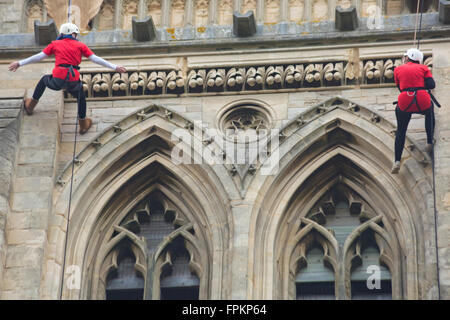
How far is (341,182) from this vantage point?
998 inches

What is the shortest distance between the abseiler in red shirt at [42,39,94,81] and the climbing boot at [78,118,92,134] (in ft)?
2.54

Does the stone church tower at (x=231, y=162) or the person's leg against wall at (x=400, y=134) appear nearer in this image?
the person's leg against wall at (x=400, y=134)

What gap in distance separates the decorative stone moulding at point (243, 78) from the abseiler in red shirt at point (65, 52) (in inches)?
42.4

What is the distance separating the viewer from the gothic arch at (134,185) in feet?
80.7

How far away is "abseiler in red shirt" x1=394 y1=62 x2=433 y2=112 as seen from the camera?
79.3 ft

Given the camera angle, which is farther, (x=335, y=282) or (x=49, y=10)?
(x=49, y=10)

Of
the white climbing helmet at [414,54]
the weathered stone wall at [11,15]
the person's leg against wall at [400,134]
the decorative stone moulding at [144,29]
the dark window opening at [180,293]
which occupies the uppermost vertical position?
the weathered stone wall at [11,15]

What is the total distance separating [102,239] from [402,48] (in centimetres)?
511

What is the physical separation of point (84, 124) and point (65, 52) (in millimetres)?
1180

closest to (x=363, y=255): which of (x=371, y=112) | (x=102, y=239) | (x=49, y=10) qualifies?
(x=371, y=112)

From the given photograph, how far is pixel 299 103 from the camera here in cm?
2553

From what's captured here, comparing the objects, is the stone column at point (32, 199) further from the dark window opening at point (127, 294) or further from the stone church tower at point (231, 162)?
the dark window opening at point (127, 294)

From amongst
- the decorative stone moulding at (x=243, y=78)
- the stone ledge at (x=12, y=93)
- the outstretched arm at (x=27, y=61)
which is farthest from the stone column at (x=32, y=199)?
the outstretched arm at (x=27, y=61)

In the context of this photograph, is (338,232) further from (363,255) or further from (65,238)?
(65,238)
